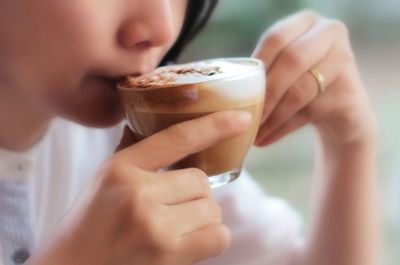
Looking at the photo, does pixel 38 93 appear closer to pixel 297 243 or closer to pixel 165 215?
pixel 165 215

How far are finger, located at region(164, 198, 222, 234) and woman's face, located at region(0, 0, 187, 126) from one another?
0.68 feet

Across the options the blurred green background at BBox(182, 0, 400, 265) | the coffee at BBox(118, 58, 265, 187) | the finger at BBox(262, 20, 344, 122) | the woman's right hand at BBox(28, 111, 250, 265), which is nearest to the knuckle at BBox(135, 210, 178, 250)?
the woman's right hand at BBox(28, 111, 250, 265)

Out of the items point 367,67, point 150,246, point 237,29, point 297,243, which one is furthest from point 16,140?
point 367,67

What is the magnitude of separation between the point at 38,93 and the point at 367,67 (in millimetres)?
1880

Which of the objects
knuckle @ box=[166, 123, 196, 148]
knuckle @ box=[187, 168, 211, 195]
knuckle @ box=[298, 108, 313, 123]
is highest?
knuckle @ box=[166, 123, 196, 148]

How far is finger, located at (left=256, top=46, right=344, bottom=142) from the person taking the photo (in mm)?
842

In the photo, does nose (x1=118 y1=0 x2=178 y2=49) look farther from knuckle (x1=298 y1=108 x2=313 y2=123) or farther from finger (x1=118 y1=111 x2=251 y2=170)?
knuckle (x1=298 y1=108 x2=313 y2=123)

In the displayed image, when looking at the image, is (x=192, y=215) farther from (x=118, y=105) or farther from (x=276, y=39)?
(x=276, y=39)

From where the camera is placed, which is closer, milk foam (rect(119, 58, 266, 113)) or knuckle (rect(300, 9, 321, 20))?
milk foam (rect(119, 58, 266, 113))

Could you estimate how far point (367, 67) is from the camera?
2312 mm

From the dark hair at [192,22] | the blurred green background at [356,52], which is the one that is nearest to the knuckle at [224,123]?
the dark hair at [192,22]

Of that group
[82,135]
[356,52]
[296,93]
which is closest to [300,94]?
[296,93]

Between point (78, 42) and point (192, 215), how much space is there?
266mm

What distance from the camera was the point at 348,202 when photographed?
1.00 m
